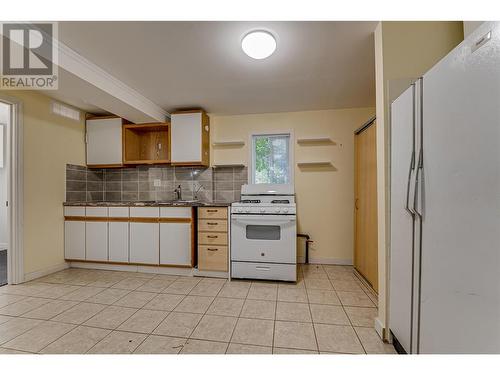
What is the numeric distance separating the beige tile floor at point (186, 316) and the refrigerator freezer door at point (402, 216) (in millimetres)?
294

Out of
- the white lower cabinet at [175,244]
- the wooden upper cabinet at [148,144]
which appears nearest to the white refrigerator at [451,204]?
the white lower cabinet at [175,244]

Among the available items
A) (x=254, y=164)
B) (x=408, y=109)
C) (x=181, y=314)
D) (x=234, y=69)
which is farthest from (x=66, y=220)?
(x=408, y=109)

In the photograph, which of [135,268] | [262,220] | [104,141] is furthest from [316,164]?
[104,141]

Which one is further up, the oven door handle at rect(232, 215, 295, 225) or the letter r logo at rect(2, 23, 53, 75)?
the letter r logo at rect(2, 23, 53, 75)

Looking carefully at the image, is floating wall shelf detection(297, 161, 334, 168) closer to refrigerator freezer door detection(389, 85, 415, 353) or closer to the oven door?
the oven door

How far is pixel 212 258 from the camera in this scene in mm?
2662

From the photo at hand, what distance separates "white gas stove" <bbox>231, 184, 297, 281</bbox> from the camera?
8.13ft

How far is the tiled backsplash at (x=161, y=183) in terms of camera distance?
3.38 m

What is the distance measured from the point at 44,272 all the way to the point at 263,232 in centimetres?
267

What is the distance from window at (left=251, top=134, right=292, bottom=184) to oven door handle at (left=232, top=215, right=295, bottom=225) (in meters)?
0.93

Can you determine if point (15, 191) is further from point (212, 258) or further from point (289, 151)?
point (289, 151)

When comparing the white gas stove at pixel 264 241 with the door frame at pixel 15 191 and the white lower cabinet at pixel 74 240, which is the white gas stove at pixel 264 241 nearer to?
the white lower cabinet at pixel 74 240

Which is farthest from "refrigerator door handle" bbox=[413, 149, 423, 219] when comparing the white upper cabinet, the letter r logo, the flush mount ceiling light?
the white upper cabinet

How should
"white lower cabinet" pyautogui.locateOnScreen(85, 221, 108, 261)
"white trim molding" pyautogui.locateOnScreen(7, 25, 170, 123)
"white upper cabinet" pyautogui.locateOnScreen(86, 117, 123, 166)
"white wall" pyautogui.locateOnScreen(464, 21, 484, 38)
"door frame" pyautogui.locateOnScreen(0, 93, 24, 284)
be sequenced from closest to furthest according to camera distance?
"white wall" pyautogui.locateOnScreen(464, 21, 484, 38) < "white trim molding" pyautogui.locateOnScreen(7, 25, 170, 123) < "door frame" pyautogui.locateOnScreen(0, 93, 24, 284) < "white lower cabinet" pyautogui.locateOnScreen(85, 221, 108, 261) < "white upper cabinet" pyautogui.locateOnScreen(86, 117, 123, 166)
